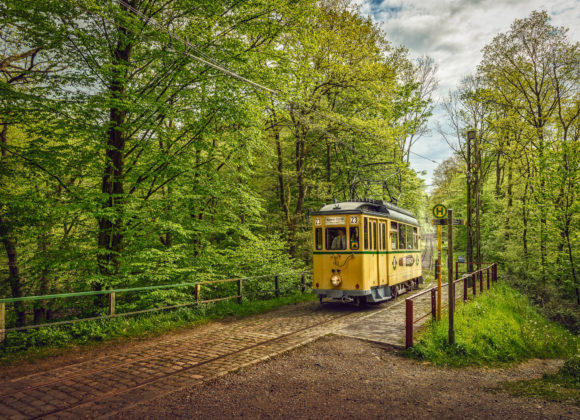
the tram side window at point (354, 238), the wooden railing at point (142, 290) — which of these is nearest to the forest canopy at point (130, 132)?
the wooden railing at point (142, 290)

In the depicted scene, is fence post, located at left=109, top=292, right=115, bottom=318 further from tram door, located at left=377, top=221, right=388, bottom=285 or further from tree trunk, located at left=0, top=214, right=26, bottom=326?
tram door, located at left=377, top=221, right=388, bottom=285

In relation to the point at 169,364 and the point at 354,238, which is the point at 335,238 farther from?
the point at 169,364

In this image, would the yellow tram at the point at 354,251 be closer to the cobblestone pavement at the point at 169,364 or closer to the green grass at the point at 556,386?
the cobblestone pavement at the point at 169,364

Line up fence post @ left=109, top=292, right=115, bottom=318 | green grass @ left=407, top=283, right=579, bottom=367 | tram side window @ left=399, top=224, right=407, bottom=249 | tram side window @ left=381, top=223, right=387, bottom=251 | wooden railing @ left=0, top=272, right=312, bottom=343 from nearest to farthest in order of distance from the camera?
wooden railing @ left=0, top=272, right=312, bottom=343
green grass @ left=407, top=283, right=579, bottom=367
fence post @ left=109, top=292, right=115, bottom=318
tram side window @ left=381, top=223, right=387, bottom=251
tram side window @ left=399, top=224, right=407, bottom=249

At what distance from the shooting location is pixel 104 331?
25.2ft

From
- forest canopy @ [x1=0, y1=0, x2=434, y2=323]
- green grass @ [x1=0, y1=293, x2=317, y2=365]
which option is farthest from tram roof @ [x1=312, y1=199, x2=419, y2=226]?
green grass @ [x1=0, y1=293, x2=317, y2=365]

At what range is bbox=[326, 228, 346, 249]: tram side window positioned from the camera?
1098 centimetres

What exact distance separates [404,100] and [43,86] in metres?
23.4

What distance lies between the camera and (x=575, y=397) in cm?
496

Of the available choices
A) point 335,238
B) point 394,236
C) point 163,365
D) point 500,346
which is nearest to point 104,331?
point 163,365

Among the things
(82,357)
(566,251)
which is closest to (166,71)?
(82,357)

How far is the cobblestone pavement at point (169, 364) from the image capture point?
14.8ft

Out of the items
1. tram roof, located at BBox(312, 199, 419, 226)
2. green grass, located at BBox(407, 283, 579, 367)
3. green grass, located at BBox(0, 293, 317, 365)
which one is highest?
tram roof, located at BBox(312, 199, 419, 226)

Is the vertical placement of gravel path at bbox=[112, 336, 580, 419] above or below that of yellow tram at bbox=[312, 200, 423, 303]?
below
